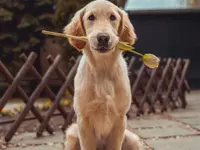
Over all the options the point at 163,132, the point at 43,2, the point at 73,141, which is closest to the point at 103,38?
the point at 73,141

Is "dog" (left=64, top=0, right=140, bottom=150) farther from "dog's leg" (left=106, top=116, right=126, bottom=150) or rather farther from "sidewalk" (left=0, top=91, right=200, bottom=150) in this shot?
"sidewalk" (left=0, top=91, right=200, bottom=150)

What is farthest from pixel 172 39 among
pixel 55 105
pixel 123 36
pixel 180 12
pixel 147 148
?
pixel 123 36

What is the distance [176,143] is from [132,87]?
243cm

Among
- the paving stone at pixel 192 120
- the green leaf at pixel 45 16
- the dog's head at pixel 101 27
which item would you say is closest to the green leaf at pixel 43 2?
the green leaf at pixel 45 16

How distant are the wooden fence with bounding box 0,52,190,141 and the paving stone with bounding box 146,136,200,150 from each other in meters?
1.48

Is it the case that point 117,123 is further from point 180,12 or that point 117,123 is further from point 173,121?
point 180,12

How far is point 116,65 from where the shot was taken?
266 centimetres

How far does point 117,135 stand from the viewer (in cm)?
267

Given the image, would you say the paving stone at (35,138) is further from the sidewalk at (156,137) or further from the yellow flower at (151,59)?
the yellow flower at (151,59)

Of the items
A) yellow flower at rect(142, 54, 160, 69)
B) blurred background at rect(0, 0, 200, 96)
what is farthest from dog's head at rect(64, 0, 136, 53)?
blurred background at rect(0, 0, 200, 96)

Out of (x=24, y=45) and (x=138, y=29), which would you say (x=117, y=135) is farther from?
(x=138, y=29)

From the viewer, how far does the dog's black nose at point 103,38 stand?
228 centimetres

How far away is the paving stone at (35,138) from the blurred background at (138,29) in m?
4.85

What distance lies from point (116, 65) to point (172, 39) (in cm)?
889
